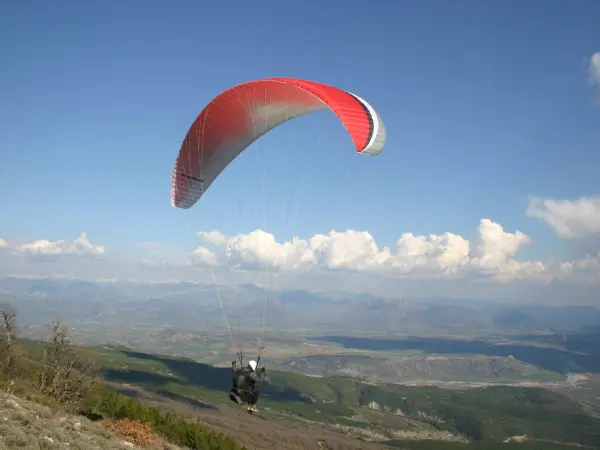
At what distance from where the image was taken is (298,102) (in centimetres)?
1939

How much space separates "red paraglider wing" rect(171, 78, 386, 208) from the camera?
16156 mm

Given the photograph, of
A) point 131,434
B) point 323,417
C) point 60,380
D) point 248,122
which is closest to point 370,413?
point 323,417

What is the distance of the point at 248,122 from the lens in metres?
21.6

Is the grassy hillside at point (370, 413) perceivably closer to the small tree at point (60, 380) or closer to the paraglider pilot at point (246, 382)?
the small tree at point (60, 380)

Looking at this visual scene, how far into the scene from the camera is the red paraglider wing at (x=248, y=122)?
16156 mm

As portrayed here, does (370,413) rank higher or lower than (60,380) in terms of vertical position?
lower

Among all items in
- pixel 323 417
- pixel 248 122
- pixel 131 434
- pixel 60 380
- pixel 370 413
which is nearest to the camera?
pixel 131 434

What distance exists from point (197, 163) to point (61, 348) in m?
19.8

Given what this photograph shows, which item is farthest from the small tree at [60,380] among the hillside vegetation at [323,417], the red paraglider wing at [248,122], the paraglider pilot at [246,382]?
the hillside vegetation at [323,417]

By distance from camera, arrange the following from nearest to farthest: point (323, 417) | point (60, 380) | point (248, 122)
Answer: point (248, 122) < point (60, 380) < point (323, 417)

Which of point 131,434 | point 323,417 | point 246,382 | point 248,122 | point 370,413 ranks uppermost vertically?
point 248,122

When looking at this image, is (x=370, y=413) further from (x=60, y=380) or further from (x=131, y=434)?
(x=131, y=434)

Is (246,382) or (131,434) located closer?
(246,382)

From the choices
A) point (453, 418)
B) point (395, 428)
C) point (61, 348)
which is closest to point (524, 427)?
point (453, 418)
